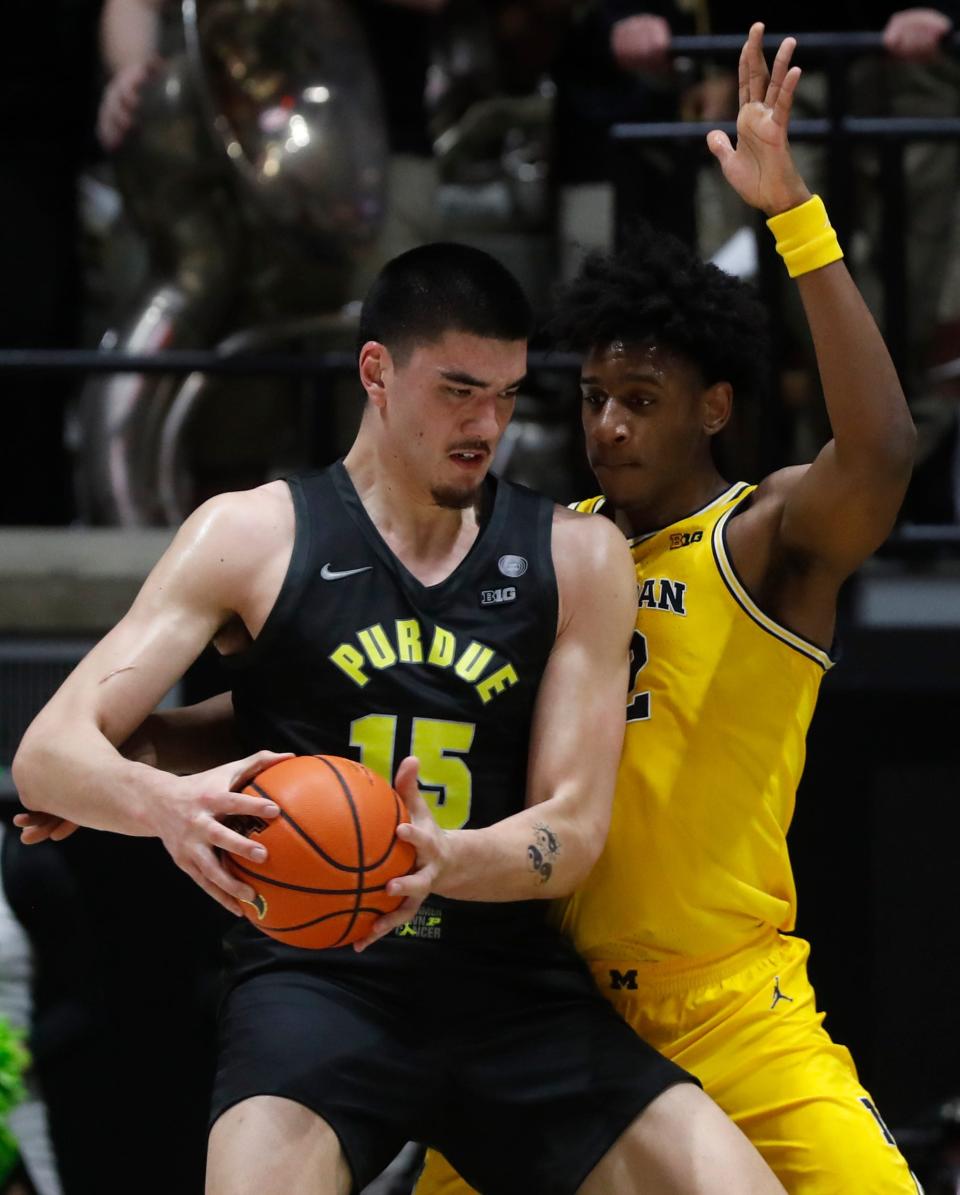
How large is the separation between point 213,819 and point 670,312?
1.45m

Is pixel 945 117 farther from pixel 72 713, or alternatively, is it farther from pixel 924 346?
pixel 72 713

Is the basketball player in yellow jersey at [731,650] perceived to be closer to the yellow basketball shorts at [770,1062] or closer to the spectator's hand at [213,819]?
the yellow basketball shorts at [770,1062]

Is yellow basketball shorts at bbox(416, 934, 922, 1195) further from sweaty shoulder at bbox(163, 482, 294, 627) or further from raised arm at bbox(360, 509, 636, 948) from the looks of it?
sweaty shoulder at bbox(163, 482, 294, 627)

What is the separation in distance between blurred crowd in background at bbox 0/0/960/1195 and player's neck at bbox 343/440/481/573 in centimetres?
175

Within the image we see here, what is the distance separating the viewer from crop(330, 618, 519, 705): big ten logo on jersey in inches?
135

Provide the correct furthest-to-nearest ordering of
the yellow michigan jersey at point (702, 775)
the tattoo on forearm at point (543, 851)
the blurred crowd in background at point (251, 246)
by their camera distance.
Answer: the blurred crowd in background at point (251, 246) < the yellow michigan jersey at point (702, 775) < the tattoo on forearm at point (543, 851)

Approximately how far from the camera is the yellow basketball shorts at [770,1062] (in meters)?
3.41

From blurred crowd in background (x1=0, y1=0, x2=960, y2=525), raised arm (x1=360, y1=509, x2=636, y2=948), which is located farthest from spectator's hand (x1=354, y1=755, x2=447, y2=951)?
blurred crowd in background (x1=0, y1=0, x2=960, y2=525)

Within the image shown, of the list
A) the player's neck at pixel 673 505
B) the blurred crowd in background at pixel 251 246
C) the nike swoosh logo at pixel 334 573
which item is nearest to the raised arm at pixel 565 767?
the player's neck at pixel 673 505

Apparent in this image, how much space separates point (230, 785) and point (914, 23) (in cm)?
338

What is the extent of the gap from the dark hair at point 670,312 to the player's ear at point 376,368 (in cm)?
50

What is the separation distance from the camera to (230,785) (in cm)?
303

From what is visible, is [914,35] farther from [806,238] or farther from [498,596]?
[498,596]

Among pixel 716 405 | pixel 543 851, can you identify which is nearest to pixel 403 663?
pixel 543 851
